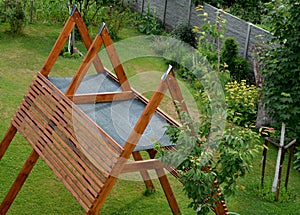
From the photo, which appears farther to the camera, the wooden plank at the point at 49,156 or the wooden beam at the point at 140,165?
the wooden plank at the point at 49,156

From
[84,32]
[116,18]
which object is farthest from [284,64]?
[116,18]

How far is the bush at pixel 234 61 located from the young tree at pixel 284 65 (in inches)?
128

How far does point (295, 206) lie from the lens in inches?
265

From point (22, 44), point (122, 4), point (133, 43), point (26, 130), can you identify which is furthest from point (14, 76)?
point (122, 4)

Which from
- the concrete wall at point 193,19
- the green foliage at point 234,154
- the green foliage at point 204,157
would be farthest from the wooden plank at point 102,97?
the concrete wall at point 193,19

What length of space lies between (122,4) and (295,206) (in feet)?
29.7

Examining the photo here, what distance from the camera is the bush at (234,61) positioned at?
10148 millimetres

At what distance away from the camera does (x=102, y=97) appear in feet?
18.9

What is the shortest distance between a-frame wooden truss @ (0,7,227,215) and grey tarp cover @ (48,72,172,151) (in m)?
0.09

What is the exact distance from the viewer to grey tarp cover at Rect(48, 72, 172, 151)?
5.08 meters

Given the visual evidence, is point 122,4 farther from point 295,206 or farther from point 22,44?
point 295,206

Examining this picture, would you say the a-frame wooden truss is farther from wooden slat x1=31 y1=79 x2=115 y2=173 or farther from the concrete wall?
the concrete wall

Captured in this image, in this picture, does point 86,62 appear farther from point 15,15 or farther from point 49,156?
point 15,15

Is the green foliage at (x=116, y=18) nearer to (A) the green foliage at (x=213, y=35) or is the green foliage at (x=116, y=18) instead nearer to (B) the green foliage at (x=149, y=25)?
(B) the green foliage at (x=149, y=25)
